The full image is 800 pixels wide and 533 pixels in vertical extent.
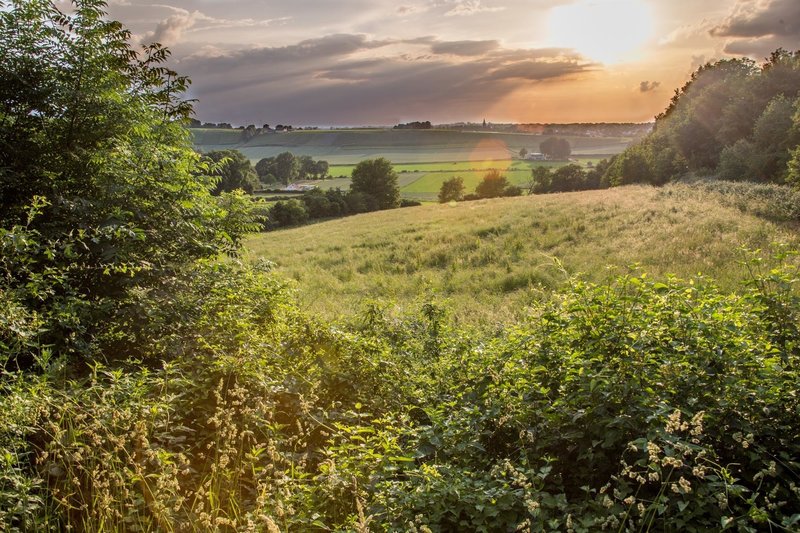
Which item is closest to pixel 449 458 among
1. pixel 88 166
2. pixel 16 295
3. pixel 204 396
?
pixel 204 396

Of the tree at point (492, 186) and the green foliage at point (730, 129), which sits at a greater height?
the green foliage at point (730, 129)

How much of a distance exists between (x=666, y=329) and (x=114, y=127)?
27.7 ft

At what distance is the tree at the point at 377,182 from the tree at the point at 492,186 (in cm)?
1903

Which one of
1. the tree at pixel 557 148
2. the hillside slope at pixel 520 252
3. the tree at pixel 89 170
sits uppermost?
the tree at pixel 557 148

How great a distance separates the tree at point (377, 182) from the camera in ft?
281

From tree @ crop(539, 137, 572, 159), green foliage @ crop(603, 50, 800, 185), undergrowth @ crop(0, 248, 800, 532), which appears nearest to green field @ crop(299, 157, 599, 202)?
tree @ crop(539, 137, 572, 159)

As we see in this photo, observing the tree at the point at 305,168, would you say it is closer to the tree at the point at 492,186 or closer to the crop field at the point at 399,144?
the crop field at the point at 399,144

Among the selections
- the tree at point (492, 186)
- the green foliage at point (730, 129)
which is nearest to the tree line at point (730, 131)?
the green foliage at point (730, 129)

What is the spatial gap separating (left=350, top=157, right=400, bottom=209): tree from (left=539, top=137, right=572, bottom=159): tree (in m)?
65.2

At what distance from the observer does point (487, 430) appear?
16.3 ft

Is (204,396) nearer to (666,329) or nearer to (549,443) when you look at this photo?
(549,443)

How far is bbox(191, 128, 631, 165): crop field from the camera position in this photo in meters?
140

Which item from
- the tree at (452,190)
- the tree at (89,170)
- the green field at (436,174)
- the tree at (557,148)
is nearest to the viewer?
the tree at (89,170)

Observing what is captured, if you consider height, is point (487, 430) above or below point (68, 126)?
below
